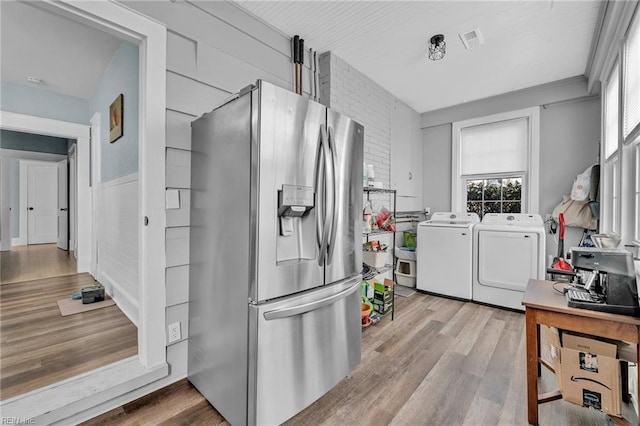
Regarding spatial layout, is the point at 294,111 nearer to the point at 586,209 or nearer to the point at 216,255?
the point at 216,255

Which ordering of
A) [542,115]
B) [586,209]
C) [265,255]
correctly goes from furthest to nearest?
[542,115]
[586,209]
[265,255]

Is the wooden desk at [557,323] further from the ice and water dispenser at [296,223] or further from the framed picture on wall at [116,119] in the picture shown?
the framed picture on wall at [116,119]

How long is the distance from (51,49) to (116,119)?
3.66 ft

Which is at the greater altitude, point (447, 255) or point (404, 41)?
point (404, 41)

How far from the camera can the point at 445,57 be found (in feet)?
9.82

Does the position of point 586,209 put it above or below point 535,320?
above

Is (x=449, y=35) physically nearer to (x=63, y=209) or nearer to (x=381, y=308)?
(x=381, y=308)

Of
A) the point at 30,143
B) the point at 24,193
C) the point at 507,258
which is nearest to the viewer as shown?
the point at 507,258

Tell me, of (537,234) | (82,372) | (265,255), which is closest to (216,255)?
(265,255)

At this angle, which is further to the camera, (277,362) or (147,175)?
(147,175)

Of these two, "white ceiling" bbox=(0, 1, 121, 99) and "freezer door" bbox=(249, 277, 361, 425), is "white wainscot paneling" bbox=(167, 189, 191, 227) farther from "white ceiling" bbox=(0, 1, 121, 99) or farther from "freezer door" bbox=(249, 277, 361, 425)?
"white ceiling" bbox=(0, 1, 121, 99)

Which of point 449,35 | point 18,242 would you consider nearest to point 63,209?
point 18,242

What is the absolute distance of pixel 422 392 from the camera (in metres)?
1.80

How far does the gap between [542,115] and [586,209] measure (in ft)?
4.33
